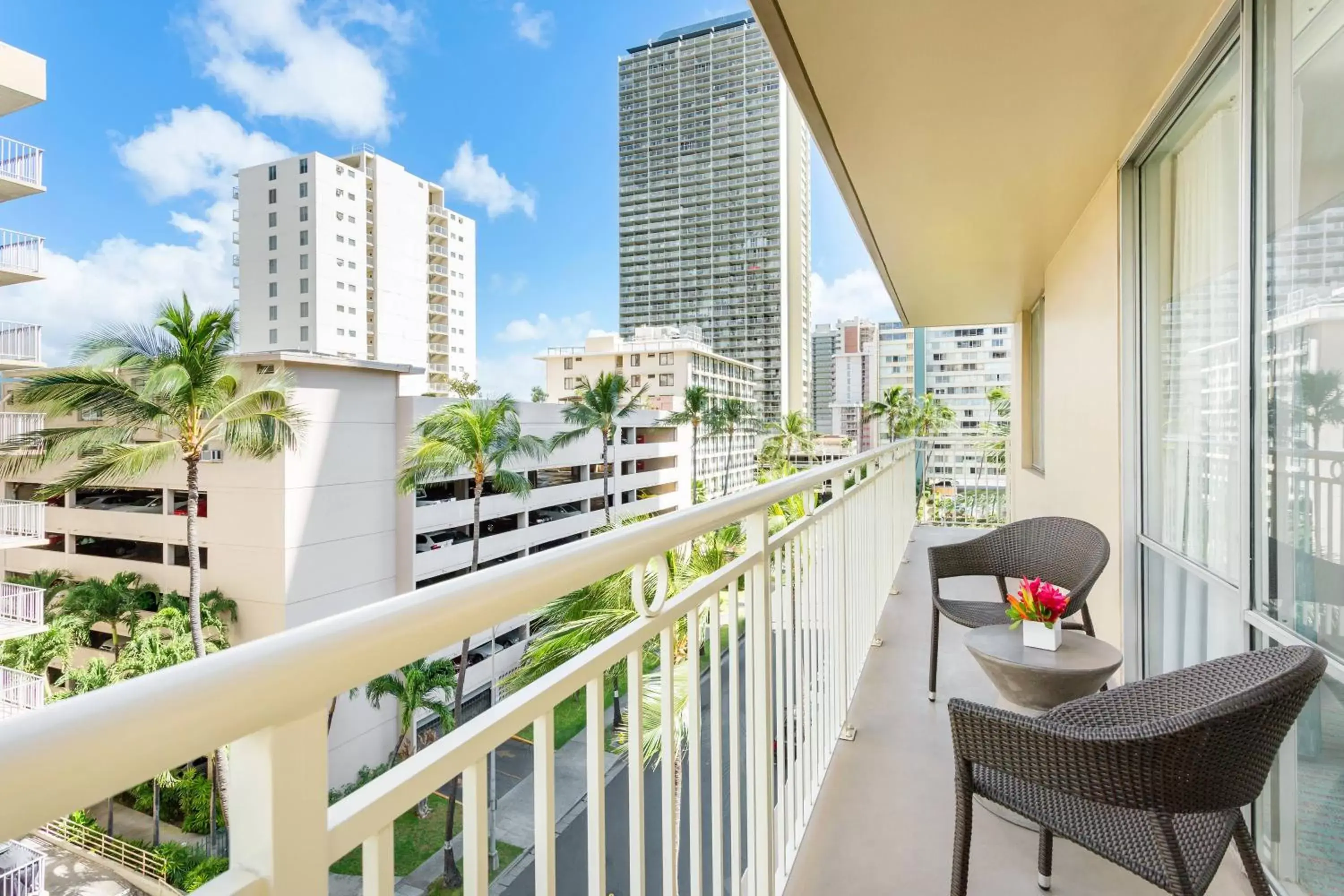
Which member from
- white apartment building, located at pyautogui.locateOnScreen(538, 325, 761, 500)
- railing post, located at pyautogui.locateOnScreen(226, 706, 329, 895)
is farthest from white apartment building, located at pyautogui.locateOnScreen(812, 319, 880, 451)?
railing post, located at pyautogui.locateOnScreen(226, 706, 329, 895)

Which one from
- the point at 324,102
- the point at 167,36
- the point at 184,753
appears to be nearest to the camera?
the point at 184,753

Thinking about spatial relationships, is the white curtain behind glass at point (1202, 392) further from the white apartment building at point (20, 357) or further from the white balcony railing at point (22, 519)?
the white balcony railing at point (22, 519)

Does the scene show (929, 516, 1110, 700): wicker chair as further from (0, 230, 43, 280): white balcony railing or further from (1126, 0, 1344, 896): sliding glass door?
(0, 230, 43, 280): white balcony railing

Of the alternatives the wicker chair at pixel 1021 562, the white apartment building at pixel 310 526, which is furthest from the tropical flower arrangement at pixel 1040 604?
the white apartment building at pixel 310 526

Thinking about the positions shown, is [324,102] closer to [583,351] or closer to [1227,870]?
[583,351]

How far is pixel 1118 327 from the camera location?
2.67 m

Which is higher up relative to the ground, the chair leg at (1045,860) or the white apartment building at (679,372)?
the white apartment building at (679,372)

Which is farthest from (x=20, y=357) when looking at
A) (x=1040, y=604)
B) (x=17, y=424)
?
(x=1040, y=604)

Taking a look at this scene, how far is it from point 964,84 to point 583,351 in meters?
41.2

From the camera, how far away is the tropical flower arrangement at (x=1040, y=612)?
1920 mm

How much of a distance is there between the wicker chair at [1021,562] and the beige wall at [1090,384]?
18 centimetres

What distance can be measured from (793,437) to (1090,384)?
32793mm

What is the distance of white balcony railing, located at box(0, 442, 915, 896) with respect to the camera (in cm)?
29

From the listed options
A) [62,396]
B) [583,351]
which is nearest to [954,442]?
[62,396]
